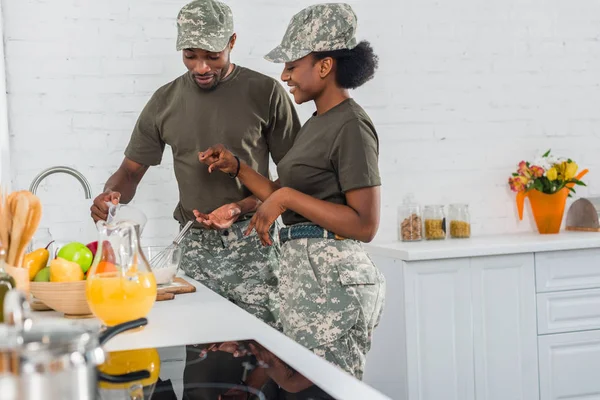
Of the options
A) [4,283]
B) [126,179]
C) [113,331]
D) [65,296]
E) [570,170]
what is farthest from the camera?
[570,170]

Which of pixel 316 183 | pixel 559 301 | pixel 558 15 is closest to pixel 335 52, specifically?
pixel 316 183

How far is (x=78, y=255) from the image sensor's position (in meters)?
1.68

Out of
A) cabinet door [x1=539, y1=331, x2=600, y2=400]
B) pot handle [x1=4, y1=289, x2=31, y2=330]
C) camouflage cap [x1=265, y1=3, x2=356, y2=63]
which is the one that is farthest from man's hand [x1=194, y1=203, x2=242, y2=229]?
cabinet door [x1=539, y1=331, x2=600, y2=400]

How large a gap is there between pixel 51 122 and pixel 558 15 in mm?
2474

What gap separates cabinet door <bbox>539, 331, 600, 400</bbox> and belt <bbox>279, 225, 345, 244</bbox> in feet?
5.03

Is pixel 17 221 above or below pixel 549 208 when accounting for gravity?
above

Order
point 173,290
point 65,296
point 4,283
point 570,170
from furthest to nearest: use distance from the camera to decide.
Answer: point 570,170 → point 173,290 → point 65,296 → point 4,283

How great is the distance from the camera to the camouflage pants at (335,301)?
2.08 metres

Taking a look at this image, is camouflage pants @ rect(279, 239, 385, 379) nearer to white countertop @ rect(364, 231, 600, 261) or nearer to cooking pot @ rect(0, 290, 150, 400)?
white countertop @ rect(364, 231, 600, 261)

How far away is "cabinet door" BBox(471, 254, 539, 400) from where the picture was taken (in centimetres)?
320

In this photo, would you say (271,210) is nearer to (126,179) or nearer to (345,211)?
(345,211)

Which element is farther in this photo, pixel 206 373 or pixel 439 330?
pixel 439 330

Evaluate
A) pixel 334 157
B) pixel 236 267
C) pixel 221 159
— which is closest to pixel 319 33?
pixel 334 157

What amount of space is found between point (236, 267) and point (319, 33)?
34.4 inches
